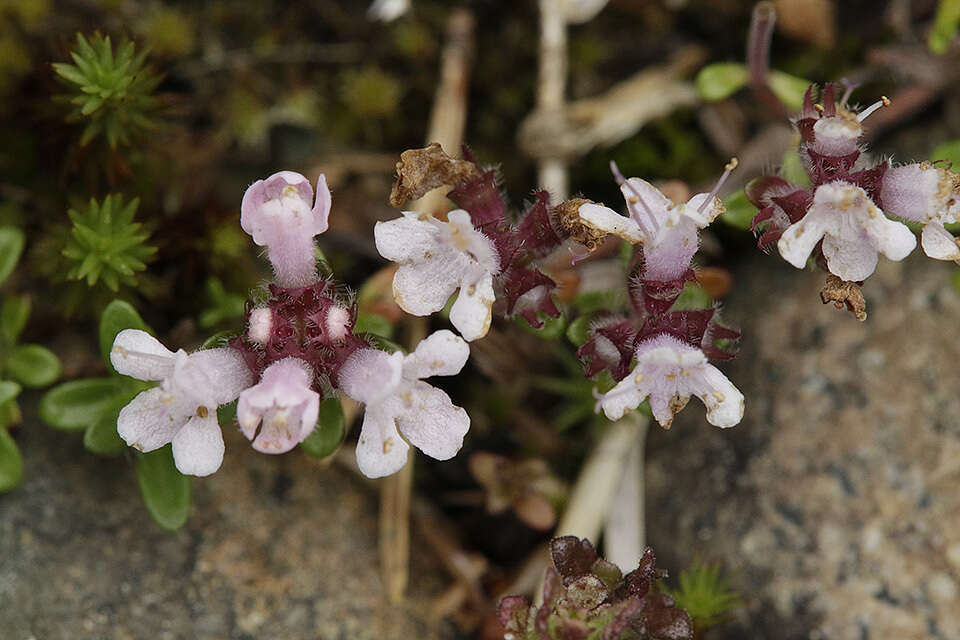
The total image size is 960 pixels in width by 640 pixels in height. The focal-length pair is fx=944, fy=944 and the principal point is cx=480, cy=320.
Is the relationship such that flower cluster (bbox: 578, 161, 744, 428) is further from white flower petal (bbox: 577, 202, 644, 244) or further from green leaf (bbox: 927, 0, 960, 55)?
green leaf (bbox: 927, 0, 960, 55)

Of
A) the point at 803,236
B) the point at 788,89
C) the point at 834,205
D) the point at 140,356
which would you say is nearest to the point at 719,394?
the point at 803,236

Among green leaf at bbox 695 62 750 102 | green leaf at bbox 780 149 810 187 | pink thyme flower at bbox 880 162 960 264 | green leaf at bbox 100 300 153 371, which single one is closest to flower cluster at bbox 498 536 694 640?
pink thyme flower at bbox 880 162 960 264

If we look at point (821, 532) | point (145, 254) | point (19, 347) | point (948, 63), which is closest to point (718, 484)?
point (821, 532)

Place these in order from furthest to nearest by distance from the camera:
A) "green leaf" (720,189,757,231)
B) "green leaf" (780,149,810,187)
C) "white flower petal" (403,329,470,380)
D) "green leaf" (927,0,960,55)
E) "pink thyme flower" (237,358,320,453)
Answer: "green leaf" (927,0,960,55) → "green leaf" (720,189,757,231) → "green leaf" (780,149,810,187) → "white flower petal" (403,329,470,380) → "pink thyme flower" (237,358,320,453)

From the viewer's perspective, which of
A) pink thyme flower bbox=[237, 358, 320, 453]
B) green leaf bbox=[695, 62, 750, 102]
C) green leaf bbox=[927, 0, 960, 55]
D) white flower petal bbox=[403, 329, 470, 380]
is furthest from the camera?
green leaf bbox=[695, 62, 750, 102]

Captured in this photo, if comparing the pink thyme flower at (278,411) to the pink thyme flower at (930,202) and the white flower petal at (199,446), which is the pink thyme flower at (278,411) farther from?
the pink thyme flower at (930,202)
